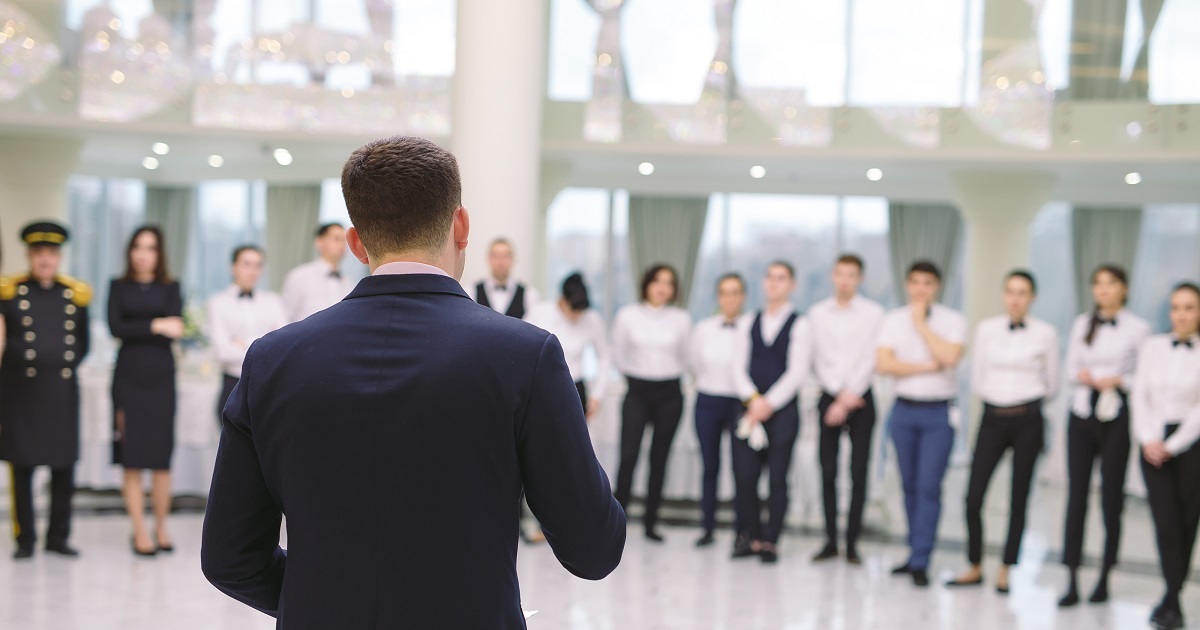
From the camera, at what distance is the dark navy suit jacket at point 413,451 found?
122 centimetres

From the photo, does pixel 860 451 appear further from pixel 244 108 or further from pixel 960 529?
pixel 244 108

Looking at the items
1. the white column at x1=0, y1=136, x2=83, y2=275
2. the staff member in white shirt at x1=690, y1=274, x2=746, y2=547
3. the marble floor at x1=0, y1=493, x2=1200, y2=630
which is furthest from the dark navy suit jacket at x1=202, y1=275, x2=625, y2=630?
the white column at x1=0, y1=136, x2=83, y2=275

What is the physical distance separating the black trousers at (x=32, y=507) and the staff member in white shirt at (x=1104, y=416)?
15.6ft

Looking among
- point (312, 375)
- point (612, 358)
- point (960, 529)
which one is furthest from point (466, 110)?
point (312, 375)

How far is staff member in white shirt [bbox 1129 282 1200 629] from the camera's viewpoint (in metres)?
4.51

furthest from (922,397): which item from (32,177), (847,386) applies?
(32,177)

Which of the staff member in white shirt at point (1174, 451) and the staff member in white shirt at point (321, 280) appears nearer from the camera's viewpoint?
the staff member in white shirt at point (1174, 451)

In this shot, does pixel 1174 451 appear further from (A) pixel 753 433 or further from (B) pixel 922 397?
(A) pixel 753 433

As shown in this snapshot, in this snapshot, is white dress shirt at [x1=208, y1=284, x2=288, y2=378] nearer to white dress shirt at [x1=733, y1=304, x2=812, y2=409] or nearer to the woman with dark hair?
the woman with dark hair

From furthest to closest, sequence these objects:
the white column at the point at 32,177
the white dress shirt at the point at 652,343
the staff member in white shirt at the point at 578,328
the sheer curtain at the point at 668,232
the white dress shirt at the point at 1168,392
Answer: the sheer curtain at the point at 668,232, the white column at the point at 32,177, the white dress shirt at the point at 652,343, the staff member in white shirt at the point at 578,328, the white dress shirt at the point at 1168,392

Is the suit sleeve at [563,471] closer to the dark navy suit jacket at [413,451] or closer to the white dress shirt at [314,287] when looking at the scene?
the dark navy suit jacket at [413,451]

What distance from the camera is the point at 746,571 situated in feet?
17.5

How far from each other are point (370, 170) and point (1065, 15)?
8842 mm

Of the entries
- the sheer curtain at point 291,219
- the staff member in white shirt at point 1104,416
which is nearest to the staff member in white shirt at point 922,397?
the staff member in white shirt at point 1104,416
